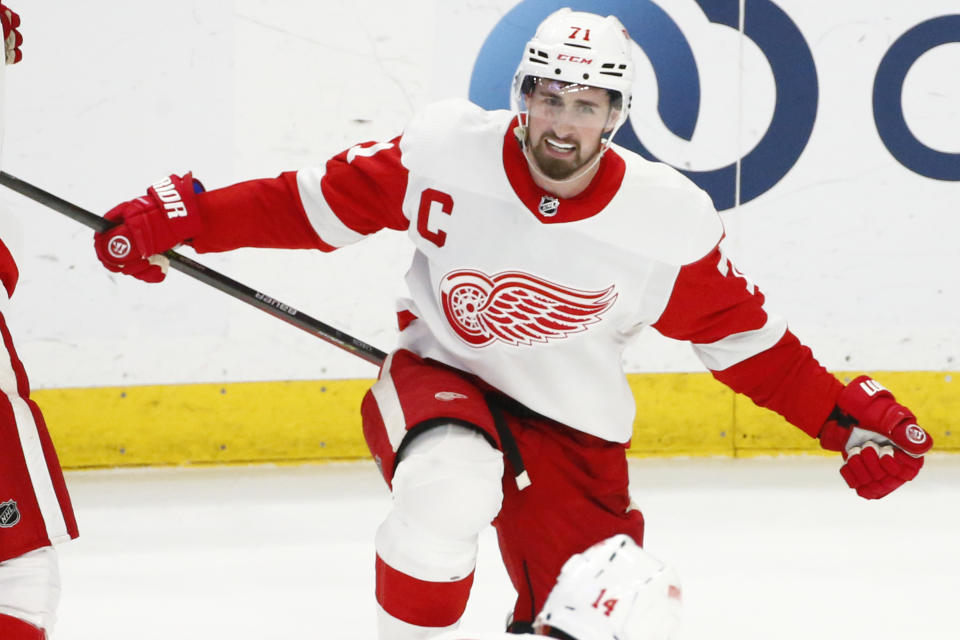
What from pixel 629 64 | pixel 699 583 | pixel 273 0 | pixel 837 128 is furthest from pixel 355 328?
pixel 629 64

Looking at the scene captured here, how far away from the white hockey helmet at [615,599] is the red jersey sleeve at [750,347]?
0.91 m

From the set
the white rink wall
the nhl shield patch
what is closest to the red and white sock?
the nhl shield patch

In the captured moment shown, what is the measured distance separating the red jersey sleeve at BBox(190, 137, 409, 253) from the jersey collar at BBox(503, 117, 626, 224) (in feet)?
0.69

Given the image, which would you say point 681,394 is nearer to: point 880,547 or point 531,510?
point 880,547

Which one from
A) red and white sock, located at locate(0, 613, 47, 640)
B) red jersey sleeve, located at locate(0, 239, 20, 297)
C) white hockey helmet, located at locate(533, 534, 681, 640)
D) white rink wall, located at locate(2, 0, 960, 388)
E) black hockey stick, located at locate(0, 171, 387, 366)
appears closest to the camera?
white hockey helmet, located at locate(533, 534, 681, 640)

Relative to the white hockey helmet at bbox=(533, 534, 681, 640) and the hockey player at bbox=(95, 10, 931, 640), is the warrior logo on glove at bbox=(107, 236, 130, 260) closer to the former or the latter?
the hockey player at bbox=(95, 10, 931, 640)

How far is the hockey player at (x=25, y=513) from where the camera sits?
Answer: 67.2 inches

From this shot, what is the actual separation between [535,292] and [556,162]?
21cm

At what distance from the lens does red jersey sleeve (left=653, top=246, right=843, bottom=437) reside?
2141mm

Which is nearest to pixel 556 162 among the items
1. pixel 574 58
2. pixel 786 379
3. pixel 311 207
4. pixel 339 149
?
pixel 574 58

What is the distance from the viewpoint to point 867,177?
11.8 ft

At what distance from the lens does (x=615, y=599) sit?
1.22m

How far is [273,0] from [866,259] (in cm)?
179

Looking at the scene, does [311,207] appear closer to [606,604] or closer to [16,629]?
[16,629]
